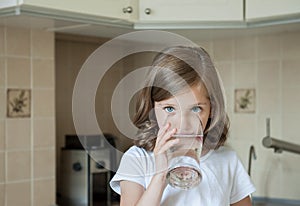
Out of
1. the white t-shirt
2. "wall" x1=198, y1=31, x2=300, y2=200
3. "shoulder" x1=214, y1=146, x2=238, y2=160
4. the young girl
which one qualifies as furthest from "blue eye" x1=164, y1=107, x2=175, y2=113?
"wall" x1=198, y1=31, x2=300, y2=200

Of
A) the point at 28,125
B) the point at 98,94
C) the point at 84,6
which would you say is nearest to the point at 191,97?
the point at 84,6

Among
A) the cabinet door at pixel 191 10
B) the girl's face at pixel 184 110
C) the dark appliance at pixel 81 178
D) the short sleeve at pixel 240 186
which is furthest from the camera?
the dark appliance at pixel 81 178

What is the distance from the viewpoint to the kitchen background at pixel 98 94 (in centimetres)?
145

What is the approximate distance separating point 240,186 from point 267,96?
671 mm

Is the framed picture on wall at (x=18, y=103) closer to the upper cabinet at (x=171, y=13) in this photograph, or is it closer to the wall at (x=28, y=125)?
the wall at (x=28, y=125)

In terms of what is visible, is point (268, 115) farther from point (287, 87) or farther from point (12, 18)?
point (12, 18)

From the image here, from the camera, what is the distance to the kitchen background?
1.45m

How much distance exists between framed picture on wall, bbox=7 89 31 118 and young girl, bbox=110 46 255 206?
59 centimetres

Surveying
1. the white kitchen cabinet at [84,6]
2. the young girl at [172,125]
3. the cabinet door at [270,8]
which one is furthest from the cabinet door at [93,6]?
the young girl at [172,125]

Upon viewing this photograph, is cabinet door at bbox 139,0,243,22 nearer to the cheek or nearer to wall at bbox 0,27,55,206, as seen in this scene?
wall at bbox 0,27,55,206

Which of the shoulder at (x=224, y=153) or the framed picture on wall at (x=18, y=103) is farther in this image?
the framed picture on wall at (x=18, y=103)

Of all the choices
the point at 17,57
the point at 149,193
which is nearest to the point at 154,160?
the point at 149,193

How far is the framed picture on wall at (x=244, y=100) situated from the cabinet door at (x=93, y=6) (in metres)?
0.50

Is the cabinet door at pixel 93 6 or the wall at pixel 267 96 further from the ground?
the cabinet door at pixel 93 6
